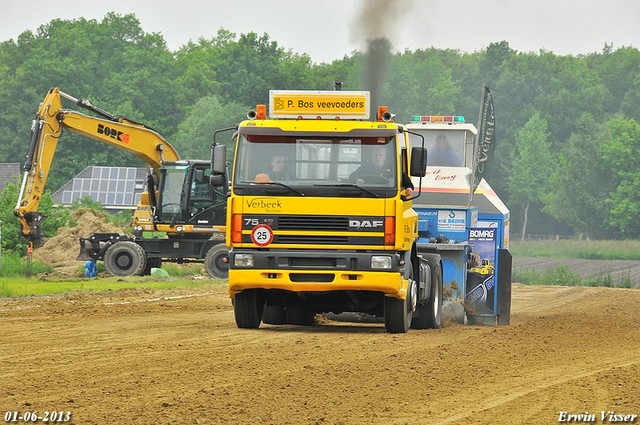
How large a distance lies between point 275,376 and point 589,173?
310 ft

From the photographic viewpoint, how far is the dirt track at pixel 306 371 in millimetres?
10945

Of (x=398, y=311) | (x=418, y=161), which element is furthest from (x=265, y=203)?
(x=398, y=311)

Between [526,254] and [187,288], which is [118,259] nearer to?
[187,288]

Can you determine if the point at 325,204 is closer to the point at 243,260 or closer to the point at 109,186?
the point at 243,260

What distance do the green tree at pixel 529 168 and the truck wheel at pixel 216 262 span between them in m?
73.5

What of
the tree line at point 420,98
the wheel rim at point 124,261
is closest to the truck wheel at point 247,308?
the wheel rim at point 124,261

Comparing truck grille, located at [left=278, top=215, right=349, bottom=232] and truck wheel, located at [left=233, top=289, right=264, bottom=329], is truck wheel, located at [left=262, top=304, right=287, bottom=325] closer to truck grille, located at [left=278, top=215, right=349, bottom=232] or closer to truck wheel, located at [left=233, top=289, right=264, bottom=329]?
truck wheel, located at [left=233, top=289, right=264, bottom=329]

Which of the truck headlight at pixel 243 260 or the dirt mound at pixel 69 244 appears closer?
the truck headlight at pixel 243 260

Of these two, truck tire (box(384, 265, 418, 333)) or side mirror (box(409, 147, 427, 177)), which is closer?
side mirror (box(409, 147, 427, 177))

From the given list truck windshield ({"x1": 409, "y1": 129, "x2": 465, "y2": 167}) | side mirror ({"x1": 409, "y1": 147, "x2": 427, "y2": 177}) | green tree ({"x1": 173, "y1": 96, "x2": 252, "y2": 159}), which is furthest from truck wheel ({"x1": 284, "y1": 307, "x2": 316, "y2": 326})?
green tree ({"x1": 173, "y1": 96, "x2": 252, "y2": 159})

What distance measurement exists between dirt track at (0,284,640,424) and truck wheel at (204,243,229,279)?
14.4 metres

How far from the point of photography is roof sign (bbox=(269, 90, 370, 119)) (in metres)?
18.5

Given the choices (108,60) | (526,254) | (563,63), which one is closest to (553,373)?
(526,254)

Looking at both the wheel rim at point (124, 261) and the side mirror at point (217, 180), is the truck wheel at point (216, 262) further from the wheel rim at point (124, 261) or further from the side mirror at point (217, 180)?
the side mirror at point (217, 180)
